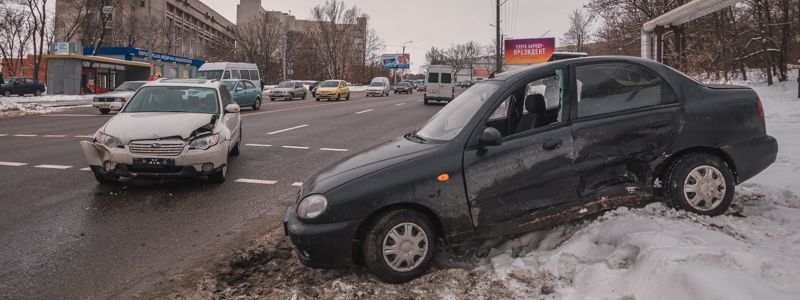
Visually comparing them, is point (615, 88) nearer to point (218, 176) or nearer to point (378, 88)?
point (218, 176)

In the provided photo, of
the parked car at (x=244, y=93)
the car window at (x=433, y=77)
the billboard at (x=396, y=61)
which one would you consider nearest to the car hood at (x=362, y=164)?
the parked car at (x=244, y=93)

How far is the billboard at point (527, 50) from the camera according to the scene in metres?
56.2

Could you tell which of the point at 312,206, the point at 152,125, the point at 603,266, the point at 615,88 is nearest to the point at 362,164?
the point at 312,206

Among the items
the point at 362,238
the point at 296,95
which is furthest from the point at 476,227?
the point at 296,95

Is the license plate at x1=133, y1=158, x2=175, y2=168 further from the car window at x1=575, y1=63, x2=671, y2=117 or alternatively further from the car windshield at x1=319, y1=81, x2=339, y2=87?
the car windshield at x1=319, y1=81, x2=339, y2=87

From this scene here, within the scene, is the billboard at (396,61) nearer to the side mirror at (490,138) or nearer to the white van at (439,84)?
the white van at (439,84)

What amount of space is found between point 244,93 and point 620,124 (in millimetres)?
21077

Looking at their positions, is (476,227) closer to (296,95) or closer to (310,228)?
(310,228)

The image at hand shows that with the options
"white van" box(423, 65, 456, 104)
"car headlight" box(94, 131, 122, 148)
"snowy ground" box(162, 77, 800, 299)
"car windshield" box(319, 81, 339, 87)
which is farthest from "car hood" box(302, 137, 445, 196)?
"car windshield" box(319, 81, 339, 87)

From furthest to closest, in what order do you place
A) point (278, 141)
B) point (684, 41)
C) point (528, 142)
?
1. point (684, 41)
2. point (278, 141)
3. point (528, 142)

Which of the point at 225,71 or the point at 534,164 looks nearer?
the point at 534,164

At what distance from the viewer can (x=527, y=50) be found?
186 ft

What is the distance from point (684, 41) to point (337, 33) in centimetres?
6338

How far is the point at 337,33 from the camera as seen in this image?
8400cm
